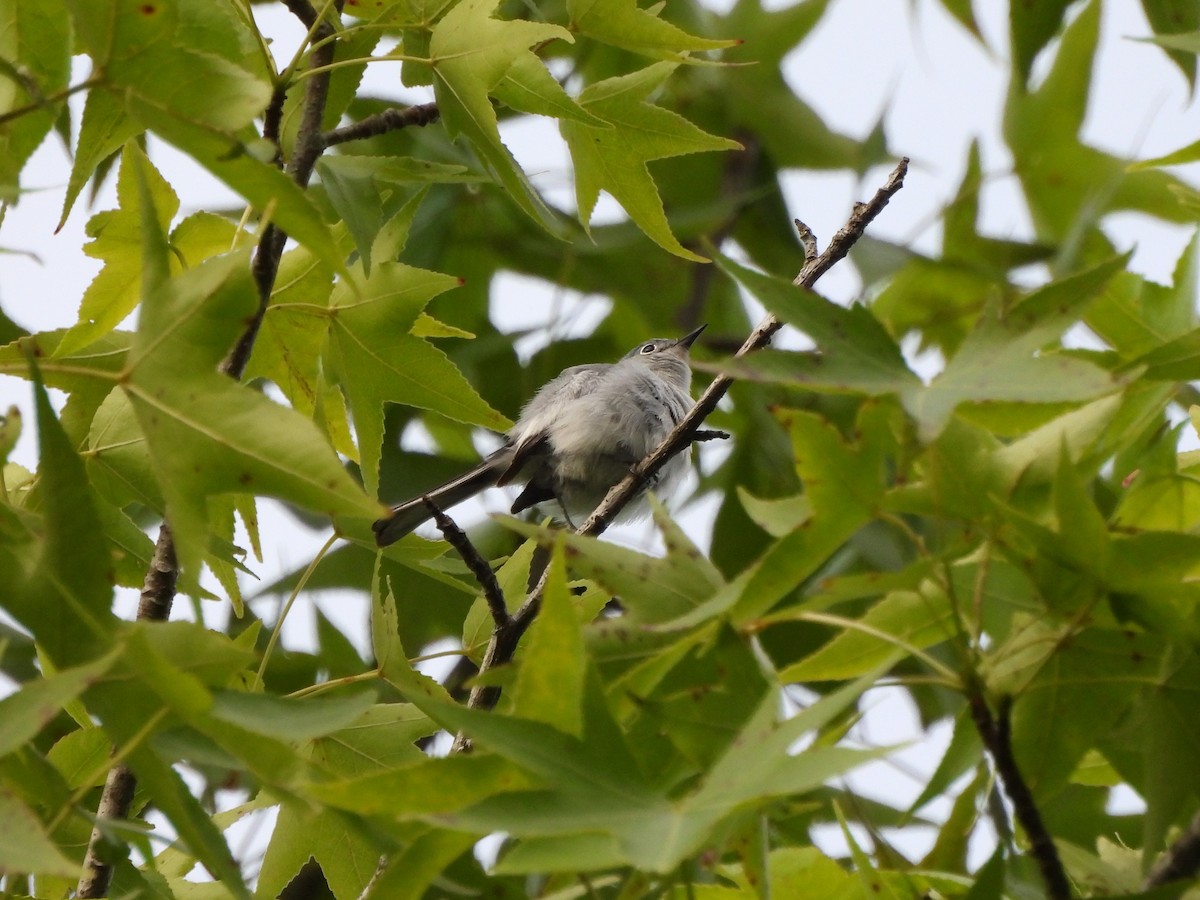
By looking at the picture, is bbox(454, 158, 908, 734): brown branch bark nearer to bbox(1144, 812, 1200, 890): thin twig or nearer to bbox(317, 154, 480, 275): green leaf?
bbox(317, 154, 480, 275): green leaf

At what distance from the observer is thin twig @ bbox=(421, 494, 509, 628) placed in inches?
91.2

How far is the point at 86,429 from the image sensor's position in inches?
96.3

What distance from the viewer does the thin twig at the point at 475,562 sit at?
2316 millimetres

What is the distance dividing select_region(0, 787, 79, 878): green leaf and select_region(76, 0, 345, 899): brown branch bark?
0.68m

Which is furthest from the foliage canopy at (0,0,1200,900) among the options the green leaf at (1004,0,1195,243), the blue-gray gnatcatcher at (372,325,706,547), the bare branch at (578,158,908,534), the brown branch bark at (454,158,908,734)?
the green leaf at (1004,0,1195,243)

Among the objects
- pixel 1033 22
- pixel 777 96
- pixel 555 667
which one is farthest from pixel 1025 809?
pixel 777 96

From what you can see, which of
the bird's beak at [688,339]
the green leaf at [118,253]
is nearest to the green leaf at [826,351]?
the green leaf at [118,253]

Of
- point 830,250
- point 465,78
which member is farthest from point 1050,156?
point 465,78

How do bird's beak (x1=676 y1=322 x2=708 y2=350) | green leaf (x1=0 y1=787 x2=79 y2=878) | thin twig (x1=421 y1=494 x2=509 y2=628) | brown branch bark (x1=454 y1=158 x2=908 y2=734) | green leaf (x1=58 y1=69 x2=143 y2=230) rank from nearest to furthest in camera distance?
1. green leaf (x1=0 y1=787 x2=79 y2=878)
2. green leaf (x1=58 y1=69 x2=143 y2=230)
3. thin twig (x1=421 y1=494 x2=509 y2=628)
4. brown branch bark (x1=454 y1=158 x2=908 y2=734)
5. bird's beak (x1=676 y1=322 x2=708 y2=350)

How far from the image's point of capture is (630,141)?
270 cm

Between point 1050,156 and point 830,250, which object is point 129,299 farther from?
point 1050,156

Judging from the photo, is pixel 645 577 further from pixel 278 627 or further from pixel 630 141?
pixel 630 141

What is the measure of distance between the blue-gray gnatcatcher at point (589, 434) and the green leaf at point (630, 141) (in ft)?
7.54

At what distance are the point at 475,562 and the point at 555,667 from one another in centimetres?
86
